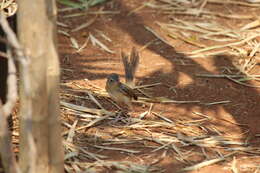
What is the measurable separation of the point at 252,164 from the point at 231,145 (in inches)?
17.9

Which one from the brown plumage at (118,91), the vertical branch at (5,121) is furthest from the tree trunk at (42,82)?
the brown plumage at (118,91)

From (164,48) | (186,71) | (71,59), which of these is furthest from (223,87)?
(71,59)

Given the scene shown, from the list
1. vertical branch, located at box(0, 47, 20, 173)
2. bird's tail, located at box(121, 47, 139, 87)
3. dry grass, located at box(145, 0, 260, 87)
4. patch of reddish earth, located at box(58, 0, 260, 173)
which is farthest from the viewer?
dry grass, located at box(145, 0, 260, 87)

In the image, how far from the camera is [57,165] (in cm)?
414

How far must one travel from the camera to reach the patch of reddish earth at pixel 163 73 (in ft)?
19.1

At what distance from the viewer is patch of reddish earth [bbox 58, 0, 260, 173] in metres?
5.82

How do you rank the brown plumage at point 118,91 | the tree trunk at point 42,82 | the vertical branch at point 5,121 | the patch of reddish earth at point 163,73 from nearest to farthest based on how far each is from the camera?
the vertical branch at point 5,121, the tree trunk at point 42,82, the patch of reddish earth at point 163,73, the brown plumage at point 118,91

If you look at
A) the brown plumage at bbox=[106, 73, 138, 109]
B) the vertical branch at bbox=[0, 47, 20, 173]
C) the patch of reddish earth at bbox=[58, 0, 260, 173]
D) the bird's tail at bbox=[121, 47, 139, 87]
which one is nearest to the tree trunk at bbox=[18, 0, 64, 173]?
the vertical branch at bbox=[0, 47, 20, 173]

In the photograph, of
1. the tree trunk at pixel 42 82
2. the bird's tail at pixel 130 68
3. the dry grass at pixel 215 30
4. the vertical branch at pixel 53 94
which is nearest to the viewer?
the tree trunk at pixel 42 82

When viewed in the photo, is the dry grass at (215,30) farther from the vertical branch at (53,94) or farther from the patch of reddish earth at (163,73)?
the vertical branch at (53,94)

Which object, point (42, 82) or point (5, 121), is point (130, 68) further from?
point (5, 121)

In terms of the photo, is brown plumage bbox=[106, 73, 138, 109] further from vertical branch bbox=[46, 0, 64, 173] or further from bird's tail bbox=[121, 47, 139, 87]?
vertical branch bbox=[46, 0, 64, 173]

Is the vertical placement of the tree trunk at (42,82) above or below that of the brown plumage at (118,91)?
above

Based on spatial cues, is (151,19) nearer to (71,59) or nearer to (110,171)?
(71,59)
